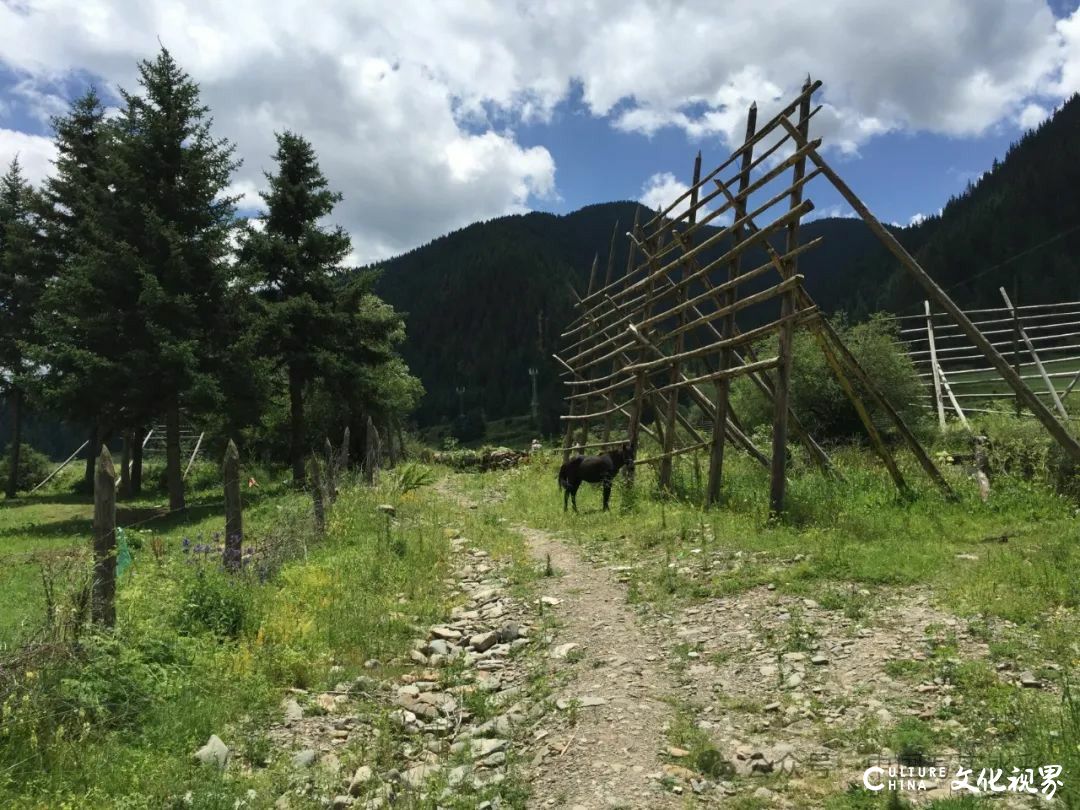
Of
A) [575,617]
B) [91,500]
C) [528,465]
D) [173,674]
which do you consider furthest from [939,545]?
[91,500]

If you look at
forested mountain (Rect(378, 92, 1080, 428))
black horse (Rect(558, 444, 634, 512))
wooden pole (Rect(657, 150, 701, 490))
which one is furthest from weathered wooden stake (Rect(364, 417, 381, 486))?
forested mountain (Rect(378, 92, 1080, 428))

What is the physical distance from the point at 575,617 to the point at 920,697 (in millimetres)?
3573

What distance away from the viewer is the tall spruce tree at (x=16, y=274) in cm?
2523

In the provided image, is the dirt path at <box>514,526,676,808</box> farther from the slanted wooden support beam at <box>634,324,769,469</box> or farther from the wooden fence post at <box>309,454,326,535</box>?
the slanted wooden support beam at <box>634,324,769,469</box>

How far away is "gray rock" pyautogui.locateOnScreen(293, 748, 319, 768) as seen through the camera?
14.7ft

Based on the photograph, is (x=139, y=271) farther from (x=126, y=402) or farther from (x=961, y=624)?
(x=961, y=624)

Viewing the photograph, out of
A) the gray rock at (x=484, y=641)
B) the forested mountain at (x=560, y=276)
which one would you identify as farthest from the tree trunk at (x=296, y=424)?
the forested mountain at (x=560, y=276)

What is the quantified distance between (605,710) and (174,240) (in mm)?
19429

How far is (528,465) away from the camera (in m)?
24.2

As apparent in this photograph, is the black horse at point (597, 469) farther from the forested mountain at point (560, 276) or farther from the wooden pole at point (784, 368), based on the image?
→ the forested mountain at point (560, 276)

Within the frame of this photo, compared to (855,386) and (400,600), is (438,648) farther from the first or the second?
(855,386)

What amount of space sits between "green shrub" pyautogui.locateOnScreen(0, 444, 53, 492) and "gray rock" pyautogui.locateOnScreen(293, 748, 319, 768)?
107ft

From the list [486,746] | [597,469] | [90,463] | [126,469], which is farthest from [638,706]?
[90,463]

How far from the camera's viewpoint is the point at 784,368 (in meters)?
10.2
